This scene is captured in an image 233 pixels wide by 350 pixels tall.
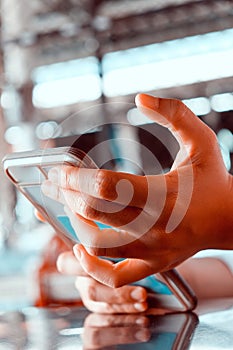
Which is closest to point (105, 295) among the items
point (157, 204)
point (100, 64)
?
point (157, 204)

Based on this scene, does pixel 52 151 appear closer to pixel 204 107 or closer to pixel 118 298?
pixel 118 298

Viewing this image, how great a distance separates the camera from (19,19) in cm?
396

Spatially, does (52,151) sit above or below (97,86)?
below

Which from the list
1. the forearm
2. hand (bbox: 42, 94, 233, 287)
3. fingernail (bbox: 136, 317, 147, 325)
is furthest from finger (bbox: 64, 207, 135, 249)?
the forearm

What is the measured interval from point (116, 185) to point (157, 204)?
0.04 meters

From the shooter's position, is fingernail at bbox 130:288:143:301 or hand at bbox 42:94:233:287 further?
fingernail at bbox 130:288:143:301

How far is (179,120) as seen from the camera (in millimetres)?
595

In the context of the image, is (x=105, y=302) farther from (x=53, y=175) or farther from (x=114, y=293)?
(x=53, y=175)

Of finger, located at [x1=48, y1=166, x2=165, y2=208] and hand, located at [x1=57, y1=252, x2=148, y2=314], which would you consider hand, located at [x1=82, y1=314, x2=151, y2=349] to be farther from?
finger, located at [x1=48, y1=166, x2=165, y2=208]

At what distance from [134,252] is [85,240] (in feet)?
0.16

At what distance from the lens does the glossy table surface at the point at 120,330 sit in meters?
0.64

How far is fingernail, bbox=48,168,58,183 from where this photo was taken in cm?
60

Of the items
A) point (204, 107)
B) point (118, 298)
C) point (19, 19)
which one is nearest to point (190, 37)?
point (204, 107)

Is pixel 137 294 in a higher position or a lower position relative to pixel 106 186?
lower
